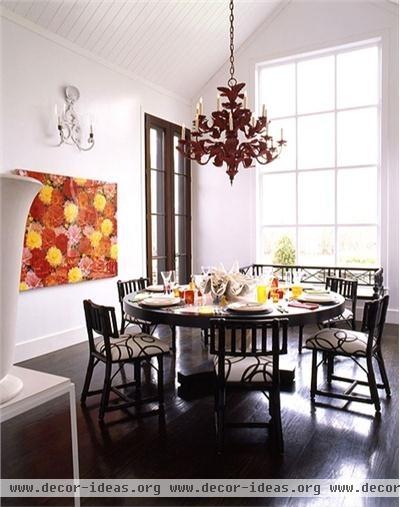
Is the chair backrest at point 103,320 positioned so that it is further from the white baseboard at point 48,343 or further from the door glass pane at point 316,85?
the door glass pane at point 316,85

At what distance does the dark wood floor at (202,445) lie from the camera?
199cm

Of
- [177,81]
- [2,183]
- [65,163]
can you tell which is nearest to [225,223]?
[177,81]

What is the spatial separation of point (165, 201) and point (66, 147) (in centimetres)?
188

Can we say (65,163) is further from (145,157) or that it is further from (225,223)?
(225,223)

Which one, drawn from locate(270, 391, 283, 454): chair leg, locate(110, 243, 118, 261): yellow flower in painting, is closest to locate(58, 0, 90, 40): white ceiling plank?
locate(110, 243, 118, 261): yellow flower in painting

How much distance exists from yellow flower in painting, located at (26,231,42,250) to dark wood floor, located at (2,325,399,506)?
5.21 feet

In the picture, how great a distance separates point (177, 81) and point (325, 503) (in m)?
5.40

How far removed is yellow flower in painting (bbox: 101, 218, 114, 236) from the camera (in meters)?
4.66

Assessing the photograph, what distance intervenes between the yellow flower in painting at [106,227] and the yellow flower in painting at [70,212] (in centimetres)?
42

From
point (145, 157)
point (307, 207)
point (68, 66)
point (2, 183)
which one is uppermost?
point (68, 66)

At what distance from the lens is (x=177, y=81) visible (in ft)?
18.9

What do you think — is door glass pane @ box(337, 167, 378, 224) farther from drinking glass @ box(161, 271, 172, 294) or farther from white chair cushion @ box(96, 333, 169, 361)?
white chair cushion @ box(96, 333, 169, 361)

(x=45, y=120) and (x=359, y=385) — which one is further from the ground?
(x=45, y=120)

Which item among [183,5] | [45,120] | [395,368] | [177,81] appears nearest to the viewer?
[395,368]
